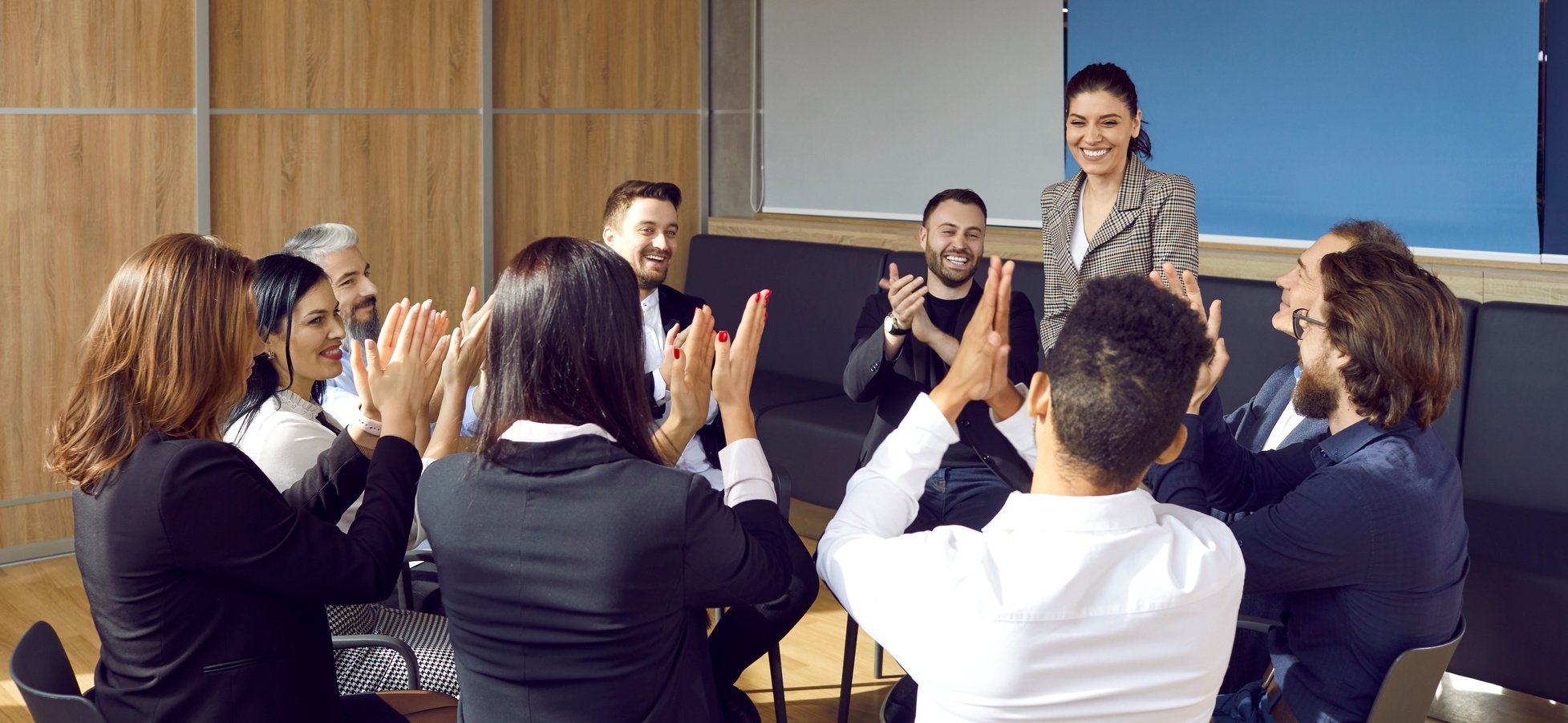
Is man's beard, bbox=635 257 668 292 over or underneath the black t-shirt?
over

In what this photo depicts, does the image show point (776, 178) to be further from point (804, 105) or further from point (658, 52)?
point (658, 52)

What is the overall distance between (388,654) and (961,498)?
1339 millimetres

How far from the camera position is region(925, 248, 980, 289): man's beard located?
3236 millimetres

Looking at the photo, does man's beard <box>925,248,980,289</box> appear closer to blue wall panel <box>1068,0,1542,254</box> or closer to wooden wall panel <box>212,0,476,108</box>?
blue wall panel <box>1068,0,1542,254</box>

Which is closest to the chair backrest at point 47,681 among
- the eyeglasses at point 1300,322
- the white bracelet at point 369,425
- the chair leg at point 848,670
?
the white bracelet at point 369,425

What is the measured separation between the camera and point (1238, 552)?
145cm

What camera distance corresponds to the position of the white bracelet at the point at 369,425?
1975 millimetres

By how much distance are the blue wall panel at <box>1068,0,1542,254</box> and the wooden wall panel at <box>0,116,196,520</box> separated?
3289 mm

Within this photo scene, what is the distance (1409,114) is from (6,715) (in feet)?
13.9

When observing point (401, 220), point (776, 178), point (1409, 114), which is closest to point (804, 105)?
point (776, 178)

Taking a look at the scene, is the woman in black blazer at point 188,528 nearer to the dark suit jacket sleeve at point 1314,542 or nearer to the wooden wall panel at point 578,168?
the dark suit jacket sleeve at point 1314,542

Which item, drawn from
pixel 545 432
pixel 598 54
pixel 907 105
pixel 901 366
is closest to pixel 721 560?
pixel 545 432

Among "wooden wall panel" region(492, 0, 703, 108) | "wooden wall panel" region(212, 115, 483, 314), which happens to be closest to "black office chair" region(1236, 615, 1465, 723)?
"wooden wall panel" region(212, 115, 483, 314)

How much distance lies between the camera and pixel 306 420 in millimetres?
2219
